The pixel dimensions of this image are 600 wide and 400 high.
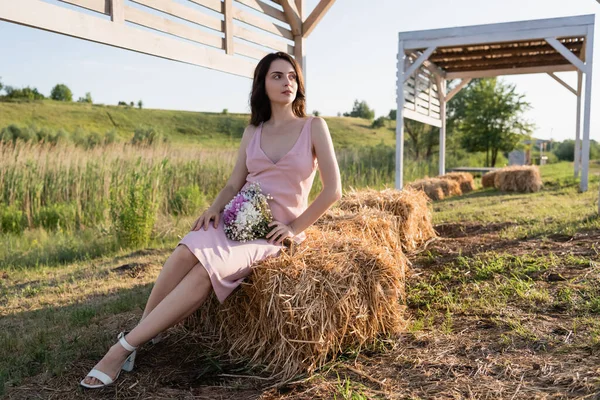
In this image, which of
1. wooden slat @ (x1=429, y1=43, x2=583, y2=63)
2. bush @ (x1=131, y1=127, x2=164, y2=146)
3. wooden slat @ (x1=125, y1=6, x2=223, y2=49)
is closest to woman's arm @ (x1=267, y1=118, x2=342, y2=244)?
wooden slat @ (x1=125, y1=6, x2=223, y2=49)

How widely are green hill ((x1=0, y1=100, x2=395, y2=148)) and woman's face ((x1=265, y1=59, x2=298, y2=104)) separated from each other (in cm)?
2885

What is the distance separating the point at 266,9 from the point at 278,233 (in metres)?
3.28

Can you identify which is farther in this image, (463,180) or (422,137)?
(422,137)

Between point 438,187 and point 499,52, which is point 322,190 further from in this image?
point 499,52

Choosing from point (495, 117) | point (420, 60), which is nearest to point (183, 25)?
point (420, 60)

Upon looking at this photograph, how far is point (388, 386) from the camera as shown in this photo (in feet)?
5.96

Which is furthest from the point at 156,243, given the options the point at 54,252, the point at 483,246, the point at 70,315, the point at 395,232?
the point at 483,246

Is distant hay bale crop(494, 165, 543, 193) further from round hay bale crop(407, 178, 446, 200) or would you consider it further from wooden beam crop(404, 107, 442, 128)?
wooden beam crop(404, 107, 442, 128)

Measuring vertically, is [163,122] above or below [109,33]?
above

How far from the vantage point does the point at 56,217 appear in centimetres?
581

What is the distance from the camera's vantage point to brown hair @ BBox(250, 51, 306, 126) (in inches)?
94.7

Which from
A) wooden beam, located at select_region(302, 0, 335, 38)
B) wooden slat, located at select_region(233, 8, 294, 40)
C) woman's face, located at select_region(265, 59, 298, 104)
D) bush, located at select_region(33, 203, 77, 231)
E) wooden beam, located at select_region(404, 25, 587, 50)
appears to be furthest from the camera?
wooden beam, located at select_region(404, 25, 587, 50)

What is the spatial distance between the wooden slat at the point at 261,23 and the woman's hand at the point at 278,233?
2839 mm

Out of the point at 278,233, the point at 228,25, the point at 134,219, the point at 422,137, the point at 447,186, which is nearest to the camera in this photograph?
the point at 278,233
